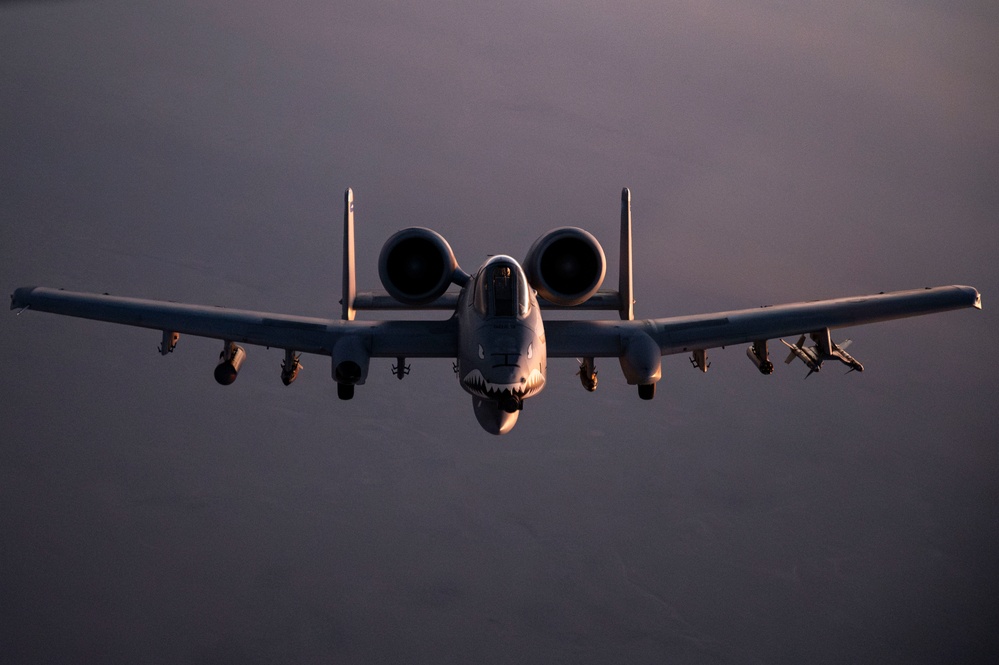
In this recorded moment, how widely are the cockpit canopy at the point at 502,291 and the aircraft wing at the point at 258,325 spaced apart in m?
2.97

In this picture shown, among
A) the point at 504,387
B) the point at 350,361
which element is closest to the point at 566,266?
the point at 504,387

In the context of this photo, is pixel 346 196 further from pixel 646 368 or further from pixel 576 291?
pixel 646 368

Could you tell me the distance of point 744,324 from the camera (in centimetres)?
2859

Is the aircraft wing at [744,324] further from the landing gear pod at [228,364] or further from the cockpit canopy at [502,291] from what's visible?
the landing gear pod at [228,364]

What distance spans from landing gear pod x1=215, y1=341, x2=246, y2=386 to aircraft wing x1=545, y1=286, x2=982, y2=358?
9.90 meters

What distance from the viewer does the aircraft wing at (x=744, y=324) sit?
27.3 m

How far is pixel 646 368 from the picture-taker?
87.3 ft

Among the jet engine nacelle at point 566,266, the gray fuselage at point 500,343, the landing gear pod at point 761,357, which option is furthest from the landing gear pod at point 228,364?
the landing gear pod at point 761,357

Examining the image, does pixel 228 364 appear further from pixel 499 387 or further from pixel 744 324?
pixel 744 324

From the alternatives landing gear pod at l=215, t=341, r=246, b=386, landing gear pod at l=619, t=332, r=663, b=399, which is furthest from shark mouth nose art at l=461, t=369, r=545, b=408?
landing gear pod at l=215, t=341, r=246, b=386

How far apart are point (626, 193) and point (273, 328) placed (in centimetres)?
1222

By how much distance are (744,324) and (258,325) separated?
1467 cm

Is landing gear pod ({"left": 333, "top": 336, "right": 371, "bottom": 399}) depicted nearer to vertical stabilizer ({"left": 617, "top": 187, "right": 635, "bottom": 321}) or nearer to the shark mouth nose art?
the shark mouth nose art

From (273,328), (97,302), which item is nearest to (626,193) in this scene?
(273,328)
